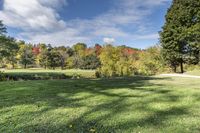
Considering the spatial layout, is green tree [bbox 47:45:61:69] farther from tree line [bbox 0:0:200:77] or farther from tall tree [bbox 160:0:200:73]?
tall tree [bbox 160:0:200:73]

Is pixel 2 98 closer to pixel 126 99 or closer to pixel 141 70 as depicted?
pixel 126 99

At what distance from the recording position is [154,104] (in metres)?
7.55

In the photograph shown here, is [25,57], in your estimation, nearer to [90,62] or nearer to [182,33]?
[90,62]

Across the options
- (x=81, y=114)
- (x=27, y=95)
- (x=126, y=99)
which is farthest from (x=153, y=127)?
(x=27, y=95)

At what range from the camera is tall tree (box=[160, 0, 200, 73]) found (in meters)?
31.7

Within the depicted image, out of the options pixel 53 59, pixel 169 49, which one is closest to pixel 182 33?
pixel 169 49

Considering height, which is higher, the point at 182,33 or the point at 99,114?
the point at 182,33

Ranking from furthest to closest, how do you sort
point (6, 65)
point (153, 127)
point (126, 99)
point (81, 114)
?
point (6, 65)
point (126, 99)
point (81, 114)
point (153, 127)

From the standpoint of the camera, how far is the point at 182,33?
3173cm

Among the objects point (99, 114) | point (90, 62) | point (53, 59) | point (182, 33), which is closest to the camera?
A: point (99, 114)

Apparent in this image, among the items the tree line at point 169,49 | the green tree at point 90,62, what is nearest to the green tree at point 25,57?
the green tree at point 90,62

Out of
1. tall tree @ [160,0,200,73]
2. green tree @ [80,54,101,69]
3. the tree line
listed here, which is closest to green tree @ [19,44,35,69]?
green tree @ [80,54,101,69]

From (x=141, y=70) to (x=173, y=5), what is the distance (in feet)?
38.5

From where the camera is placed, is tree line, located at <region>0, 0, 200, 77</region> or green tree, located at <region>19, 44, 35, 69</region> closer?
tree line, located at <region>0, 0, 200, 77</region>
